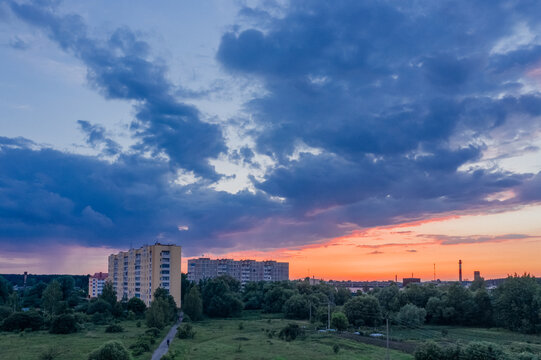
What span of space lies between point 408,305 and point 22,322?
2708 inches

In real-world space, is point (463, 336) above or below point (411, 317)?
below

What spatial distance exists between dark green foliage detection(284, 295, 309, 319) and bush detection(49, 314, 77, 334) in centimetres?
4788

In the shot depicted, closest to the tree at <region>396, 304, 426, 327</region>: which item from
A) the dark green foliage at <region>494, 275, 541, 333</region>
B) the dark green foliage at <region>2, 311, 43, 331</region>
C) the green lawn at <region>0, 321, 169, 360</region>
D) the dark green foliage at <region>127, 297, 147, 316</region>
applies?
the dark green foliage at <region>494, 275, 541, 333</region>

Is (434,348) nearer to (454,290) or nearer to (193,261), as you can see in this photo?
(454,290)

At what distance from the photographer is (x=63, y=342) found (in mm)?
50969

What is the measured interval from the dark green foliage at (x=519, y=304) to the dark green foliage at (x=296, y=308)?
37.8 meters

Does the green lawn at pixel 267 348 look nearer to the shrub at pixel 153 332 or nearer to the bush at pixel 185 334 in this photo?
the bush at pixel 185 334

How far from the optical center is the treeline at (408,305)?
75.2 metres

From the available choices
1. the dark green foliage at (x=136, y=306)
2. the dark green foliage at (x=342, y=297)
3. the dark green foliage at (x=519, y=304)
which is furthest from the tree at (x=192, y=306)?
the dark green foliage at (x=519, y=304)

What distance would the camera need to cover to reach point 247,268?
635 feet

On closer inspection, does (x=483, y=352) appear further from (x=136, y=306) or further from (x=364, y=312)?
(x=136, y=306)

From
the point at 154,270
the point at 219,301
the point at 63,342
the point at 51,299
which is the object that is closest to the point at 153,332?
the point at 63,342

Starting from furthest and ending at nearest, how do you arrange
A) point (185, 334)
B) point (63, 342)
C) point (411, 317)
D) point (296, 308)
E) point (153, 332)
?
1. point (296, 308)
2. point (411, 317)
3. point (153, 332)
4. point (185, 334)
5. point (63, 342)

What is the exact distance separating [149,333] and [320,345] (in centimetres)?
2281
